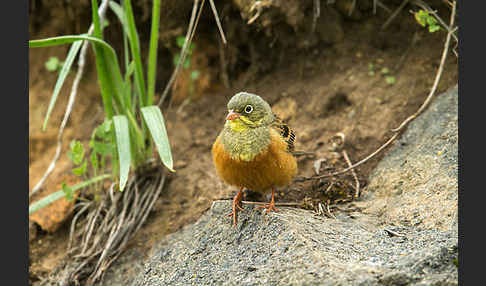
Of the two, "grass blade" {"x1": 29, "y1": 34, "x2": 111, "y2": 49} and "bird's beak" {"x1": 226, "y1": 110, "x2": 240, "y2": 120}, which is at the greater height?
"grass blade" {"x1": 29, "y1": 34, "x2": 111, "y2": 49}

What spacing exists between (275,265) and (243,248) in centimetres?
45

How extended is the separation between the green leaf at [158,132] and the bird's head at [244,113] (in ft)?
1.84

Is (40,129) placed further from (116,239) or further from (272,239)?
(272,239)

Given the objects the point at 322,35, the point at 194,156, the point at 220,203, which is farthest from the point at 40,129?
the point at 322,35

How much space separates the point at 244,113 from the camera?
4.10 m

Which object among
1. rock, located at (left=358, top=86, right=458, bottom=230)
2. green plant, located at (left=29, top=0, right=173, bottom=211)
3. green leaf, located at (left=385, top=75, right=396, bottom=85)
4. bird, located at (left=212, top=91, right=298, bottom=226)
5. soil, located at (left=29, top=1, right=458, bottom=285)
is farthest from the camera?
green leaf, located at (left=385, top=75, right=396, bottom=85)

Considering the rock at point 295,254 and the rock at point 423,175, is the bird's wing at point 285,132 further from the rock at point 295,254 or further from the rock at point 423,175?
the rock at point 423,175

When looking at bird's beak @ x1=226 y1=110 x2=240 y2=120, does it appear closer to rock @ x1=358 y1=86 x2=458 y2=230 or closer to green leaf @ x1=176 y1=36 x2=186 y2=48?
rock @ x1=358 y1=86 x2=458 y2=230

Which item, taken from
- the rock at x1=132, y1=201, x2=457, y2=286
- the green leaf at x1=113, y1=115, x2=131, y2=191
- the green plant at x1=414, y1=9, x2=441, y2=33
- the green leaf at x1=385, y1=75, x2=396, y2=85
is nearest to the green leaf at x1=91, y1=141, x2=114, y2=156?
the green leaf at x1=113, y1=115, x2=131, y2=191

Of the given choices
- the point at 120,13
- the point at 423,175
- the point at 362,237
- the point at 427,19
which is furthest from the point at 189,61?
the point at 362,237

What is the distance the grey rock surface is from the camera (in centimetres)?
295

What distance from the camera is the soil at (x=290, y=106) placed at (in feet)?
15.8

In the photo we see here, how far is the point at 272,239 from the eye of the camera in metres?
3.45

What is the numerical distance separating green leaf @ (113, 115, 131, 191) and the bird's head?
0.89 meters
